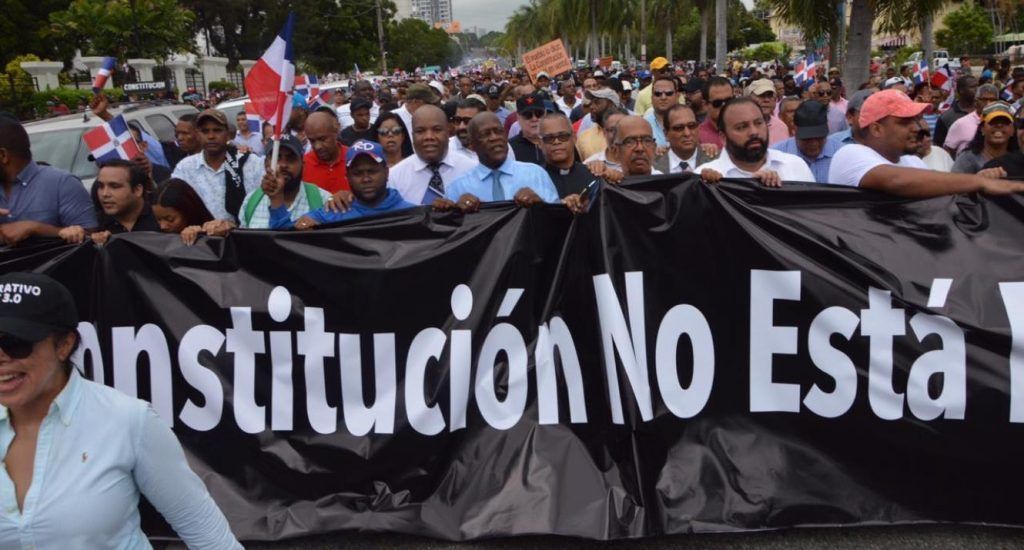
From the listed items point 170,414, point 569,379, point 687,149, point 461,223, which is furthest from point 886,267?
point 170,414

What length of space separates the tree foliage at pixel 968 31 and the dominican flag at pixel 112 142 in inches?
2329

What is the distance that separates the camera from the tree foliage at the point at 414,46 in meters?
94.6

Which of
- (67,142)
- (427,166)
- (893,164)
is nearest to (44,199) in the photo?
(427,166)

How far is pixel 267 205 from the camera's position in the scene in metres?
5.30

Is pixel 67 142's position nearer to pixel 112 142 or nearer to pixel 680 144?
pixel 112 142

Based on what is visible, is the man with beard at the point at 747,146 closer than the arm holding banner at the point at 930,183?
No

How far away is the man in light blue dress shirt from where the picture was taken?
19.4 feet

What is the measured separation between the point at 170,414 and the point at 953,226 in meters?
3.51

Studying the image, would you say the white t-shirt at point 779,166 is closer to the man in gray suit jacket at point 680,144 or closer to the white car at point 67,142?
the man in gray suit jacket at point 680,144

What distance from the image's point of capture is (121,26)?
33188 mm

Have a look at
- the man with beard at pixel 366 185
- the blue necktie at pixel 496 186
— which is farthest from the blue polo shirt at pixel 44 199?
the blue necktie at pixel 496 186

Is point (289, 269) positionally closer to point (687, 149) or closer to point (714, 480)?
point (714, 480)

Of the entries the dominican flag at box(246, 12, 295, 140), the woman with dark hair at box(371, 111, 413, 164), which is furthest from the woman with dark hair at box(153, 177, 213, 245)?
the woman with dark hair at box(371, 111, 413, 164)

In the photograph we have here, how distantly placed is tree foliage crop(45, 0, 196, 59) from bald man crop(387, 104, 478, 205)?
2931 cm
